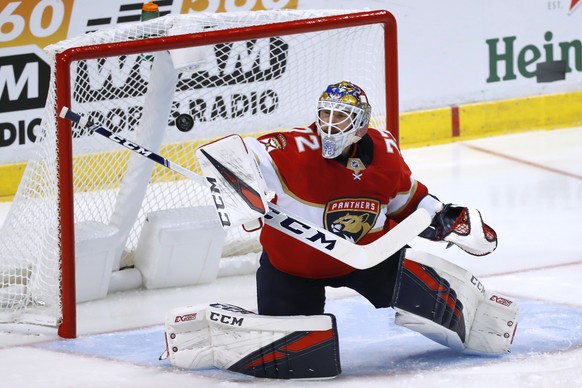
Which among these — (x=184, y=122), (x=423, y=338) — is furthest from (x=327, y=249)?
(x=184, y=122)

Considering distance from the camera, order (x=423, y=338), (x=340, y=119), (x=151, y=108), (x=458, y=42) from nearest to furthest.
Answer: (x=340, y=119) → (x=423, y=338) → (x=151, y=108) → (x=458, y=42)

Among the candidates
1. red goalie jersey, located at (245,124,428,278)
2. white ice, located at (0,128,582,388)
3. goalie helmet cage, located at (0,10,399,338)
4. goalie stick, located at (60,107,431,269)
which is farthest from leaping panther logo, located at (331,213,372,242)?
goalie helmet cage, located at (0,10,399,338)

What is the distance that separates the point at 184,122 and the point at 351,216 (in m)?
1.32

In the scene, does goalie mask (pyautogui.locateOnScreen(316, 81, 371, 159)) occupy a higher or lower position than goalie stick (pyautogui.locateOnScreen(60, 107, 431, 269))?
higher

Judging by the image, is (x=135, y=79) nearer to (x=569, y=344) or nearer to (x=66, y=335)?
(x=66, y=335)

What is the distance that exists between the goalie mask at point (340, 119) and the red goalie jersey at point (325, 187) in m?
0.07

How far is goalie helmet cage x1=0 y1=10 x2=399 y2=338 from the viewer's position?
14.5 feet

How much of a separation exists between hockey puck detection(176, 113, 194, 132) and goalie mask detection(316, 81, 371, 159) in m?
1.28

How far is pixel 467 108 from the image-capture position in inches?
283

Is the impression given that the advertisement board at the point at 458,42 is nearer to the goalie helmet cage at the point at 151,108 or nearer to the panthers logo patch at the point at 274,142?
the goalie helmet cage at the point at 151,108

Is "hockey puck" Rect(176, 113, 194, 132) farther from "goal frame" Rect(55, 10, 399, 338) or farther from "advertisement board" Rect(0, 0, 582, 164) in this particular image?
"advertisement board" Rect(0, 0, 582, 164)

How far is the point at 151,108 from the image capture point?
191 inches

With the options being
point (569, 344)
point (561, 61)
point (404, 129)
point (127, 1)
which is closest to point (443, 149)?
point (404, 129)

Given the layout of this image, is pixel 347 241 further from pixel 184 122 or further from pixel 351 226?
pixel 184 122
